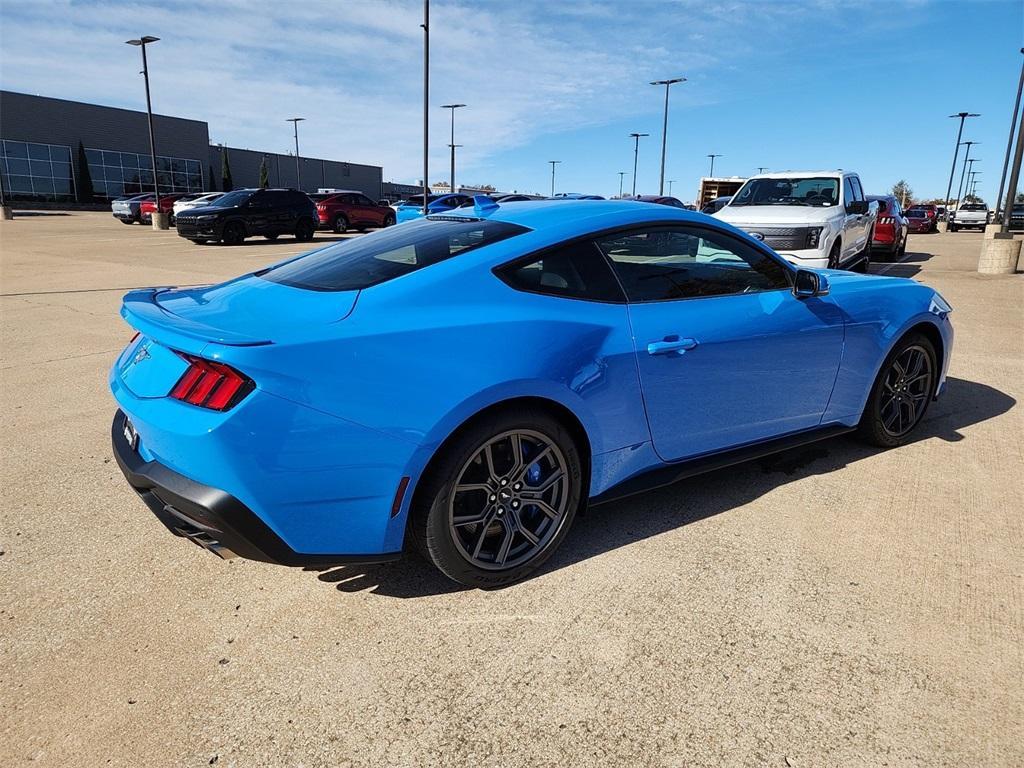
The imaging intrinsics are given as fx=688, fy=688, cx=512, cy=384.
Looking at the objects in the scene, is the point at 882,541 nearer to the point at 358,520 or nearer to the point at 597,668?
the point at 597,668

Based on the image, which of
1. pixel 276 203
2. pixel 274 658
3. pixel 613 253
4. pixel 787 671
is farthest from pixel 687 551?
pixel 276 203

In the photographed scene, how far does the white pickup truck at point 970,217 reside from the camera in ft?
134

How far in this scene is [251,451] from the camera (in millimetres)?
2100

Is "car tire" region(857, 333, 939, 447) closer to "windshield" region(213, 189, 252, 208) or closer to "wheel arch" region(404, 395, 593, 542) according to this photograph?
"wheel arch" region(404, 395, 593, 542)

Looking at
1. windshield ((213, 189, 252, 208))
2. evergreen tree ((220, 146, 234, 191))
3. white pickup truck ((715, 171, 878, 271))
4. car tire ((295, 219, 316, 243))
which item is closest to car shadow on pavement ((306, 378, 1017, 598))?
white pickup truck ((715, 171, 878, 271))

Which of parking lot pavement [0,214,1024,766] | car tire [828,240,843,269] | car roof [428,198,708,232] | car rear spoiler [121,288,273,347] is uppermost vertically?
car roof [428,198,708,232]

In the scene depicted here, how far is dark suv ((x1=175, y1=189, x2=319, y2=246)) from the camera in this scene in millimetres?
19469

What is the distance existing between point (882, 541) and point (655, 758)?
1741mm

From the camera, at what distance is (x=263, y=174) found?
64438 mm

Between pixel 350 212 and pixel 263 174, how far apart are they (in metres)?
43.0

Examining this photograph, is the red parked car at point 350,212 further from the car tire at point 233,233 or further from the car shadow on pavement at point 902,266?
the car shadow on pavement at point 902,266

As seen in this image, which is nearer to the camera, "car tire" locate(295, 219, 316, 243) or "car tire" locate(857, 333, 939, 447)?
"car tire" locate(857, 333, 939, 447)

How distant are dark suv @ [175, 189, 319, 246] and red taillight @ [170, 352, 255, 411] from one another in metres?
19.2

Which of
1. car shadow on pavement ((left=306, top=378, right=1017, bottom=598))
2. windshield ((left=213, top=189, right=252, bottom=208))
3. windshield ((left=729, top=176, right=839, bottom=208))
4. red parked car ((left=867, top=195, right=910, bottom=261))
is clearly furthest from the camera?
windshield ((left=213, top=189, right=252, bottom=208))
